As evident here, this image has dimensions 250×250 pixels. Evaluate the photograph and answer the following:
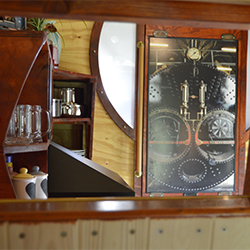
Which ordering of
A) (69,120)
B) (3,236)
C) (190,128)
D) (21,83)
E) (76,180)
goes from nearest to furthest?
1. (3,236)
2. (21,83)
3. (76,180)
4. (69,120)
5. (190,128)

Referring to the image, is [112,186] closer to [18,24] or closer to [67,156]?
[67,156]

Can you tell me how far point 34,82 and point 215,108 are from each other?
213 cm

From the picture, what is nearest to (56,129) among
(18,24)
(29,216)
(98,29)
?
(98,29)

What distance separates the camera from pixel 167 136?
9.52 ft

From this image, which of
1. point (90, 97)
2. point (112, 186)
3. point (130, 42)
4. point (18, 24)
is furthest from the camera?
point (130, 42)

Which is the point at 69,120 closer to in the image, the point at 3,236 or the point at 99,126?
the point at 99,126

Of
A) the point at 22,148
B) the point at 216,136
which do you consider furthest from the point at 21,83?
the point at 216,136

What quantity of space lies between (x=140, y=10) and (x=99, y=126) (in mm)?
2391

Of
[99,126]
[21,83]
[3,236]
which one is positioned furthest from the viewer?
[99,126]

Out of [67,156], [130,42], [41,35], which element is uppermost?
[130,42]

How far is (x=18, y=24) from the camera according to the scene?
1.20 m

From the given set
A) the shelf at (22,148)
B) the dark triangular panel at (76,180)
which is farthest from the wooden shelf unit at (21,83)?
the dark triangular panel at (76,180)

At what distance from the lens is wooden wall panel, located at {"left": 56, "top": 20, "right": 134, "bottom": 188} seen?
274 cm

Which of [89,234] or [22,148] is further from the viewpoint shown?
[22,148]
